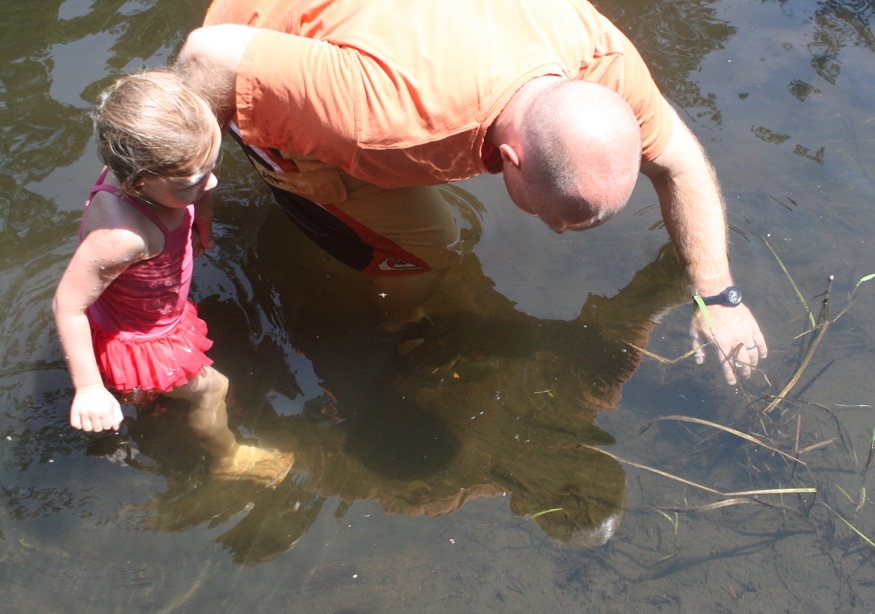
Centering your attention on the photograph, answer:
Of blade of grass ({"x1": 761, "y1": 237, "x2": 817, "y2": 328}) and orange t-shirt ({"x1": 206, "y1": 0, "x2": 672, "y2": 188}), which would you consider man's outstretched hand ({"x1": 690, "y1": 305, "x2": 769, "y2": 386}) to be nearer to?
blade of grass ({"x1": 761, "y1": 237, "x2": 817, "y2": 328})

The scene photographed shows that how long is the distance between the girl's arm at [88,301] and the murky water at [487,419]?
0.53 metres

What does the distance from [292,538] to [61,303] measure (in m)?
1.02

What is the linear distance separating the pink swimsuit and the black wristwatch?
185cm

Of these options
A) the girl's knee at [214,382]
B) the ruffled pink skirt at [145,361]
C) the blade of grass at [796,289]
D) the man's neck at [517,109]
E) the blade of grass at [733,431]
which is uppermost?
the man's neck at [517,109]

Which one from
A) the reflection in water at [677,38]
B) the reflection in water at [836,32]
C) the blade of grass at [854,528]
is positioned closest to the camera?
the blade of grass at [854,528]

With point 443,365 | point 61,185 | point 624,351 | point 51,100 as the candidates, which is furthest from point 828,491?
point 51,100

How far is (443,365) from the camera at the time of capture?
317 centimetres

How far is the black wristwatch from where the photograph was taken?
9.59ft

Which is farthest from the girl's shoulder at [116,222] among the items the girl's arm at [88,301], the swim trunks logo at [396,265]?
the swim trunks logo at [396,265]

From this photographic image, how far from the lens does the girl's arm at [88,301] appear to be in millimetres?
2199

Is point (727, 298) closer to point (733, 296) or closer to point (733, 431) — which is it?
point (733, 296)

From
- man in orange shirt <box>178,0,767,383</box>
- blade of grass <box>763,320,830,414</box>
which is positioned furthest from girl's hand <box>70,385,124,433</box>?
blade of grass <box>763,320,830,414</box>

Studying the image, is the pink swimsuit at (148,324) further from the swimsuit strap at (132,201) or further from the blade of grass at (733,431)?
the blade of grass at (733,431)

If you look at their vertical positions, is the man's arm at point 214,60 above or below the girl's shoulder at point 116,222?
above
